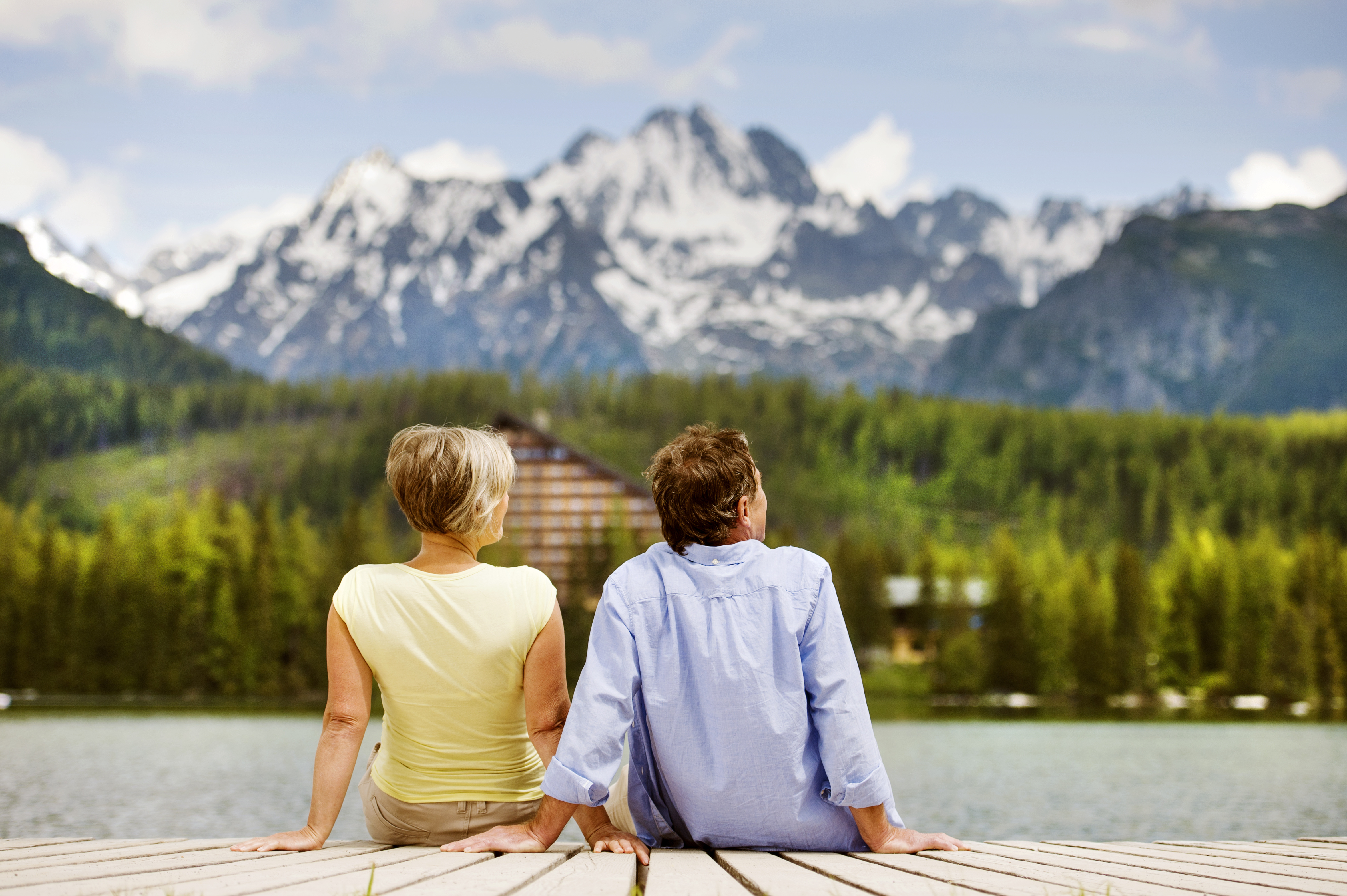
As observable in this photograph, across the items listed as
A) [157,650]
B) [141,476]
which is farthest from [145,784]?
[141,476]

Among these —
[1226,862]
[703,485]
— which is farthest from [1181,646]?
[703,485]

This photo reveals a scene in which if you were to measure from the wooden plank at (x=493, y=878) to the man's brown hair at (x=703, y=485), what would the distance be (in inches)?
52.4

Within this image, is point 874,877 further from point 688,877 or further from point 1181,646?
point 1181,646

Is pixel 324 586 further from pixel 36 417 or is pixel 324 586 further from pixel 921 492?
pixel 36 417

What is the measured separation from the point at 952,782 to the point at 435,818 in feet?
82.2

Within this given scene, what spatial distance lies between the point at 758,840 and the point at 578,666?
61452 millimetres

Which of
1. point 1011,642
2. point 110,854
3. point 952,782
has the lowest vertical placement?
point 1011,642

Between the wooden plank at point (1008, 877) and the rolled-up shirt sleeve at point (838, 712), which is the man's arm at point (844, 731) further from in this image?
the wooden plank at point (1008, 877)

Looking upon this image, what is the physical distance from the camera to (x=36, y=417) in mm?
172875

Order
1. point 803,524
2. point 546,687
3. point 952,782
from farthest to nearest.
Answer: point 803,524
point 952,782
point 546,687

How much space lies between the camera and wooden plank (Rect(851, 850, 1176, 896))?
376 centimetres

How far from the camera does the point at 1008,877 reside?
4066mm

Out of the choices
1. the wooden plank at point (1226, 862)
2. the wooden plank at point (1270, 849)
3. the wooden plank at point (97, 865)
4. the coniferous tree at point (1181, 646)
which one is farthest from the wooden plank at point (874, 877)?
the coniferous tree at point (1181, 646)

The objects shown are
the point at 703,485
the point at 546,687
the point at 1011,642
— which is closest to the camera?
the point at 703,485
